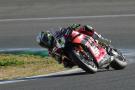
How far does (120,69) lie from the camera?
12516 millimetres

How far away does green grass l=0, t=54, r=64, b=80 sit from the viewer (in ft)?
41.8

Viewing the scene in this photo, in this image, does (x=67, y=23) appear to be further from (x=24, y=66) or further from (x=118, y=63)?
(x=118, y=63)

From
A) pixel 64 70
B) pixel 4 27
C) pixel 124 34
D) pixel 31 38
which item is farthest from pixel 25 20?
pixel 64 70

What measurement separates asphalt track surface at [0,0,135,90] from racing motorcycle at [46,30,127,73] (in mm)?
195

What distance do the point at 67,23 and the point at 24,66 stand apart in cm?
634

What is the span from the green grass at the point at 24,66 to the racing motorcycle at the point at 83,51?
3.08ft

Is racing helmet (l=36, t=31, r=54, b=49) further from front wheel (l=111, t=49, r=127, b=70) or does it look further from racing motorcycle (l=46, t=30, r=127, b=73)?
front wheel (l=111, t=49, r=127, b=70)

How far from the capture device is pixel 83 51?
12055mm

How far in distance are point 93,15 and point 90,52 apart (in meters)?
8.69

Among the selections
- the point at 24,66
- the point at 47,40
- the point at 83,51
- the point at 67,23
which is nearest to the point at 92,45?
the point at 83,51

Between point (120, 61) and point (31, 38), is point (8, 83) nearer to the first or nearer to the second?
point (120, 61)

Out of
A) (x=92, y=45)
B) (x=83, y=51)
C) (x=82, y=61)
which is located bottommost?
(x=82, y=61)

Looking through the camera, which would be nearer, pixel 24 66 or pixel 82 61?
pixel 82 61

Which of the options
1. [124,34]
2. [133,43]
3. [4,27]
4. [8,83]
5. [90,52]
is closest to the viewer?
[8,83]
